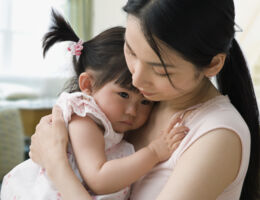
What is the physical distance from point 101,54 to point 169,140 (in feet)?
1.28

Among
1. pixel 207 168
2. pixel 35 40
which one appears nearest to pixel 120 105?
pixel 207 168

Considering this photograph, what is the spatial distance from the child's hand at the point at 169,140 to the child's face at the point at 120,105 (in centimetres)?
15

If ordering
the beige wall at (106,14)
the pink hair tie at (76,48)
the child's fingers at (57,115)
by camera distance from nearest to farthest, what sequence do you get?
the child's fingers at (57,115) < the pink hair tie at (76,48) < the beige wall at (106,14)

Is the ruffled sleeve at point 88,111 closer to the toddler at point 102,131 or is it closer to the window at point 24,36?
the toddler at point 102,131

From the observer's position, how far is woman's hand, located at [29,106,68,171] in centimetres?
115

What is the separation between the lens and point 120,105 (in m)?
1.21

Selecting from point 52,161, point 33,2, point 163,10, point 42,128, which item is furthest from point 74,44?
point 33,2

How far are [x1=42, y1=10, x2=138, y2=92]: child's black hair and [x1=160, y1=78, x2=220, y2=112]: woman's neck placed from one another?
0.48ft

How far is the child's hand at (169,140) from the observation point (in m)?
1.06

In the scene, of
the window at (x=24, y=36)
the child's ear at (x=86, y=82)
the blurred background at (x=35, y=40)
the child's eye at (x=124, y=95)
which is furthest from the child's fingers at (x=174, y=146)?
the window at (x=24, y=36)

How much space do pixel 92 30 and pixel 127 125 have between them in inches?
186

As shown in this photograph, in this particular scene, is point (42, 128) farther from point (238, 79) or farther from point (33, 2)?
point (33, 2)

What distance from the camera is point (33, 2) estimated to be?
525cm

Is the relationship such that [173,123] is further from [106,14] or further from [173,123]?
[106,14]
